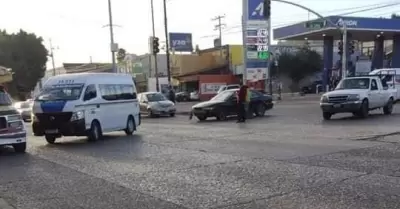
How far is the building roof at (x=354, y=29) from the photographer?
5603 cm

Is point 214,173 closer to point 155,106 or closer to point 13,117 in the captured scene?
point 13,117

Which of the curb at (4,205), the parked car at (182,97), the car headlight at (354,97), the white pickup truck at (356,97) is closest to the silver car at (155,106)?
the white pickup truck at (356,97)

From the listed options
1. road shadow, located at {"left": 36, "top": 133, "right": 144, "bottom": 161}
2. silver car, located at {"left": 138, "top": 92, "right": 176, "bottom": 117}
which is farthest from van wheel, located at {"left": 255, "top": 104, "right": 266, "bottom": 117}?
road shadow, located at {"left": 36, "top": 133, "right": 144, "bottom": 161}

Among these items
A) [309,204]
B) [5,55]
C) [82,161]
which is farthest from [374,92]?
[5,55]

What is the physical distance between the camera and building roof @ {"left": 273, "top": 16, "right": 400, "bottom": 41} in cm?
5603

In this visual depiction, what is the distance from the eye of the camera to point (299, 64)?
7175 centimetres

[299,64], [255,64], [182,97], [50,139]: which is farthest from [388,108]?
[299,64]

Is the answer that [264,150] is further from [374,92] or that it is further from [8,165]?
[374,92]

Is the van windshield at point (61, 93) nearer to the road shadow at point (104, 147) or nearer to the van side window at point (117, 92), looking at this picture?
the van side window at point (117, 92)

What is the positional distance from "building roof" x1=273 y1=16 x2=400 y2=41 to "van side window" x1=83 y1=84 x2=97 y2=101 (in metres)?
39.8

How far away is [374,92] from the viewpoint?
22.9m

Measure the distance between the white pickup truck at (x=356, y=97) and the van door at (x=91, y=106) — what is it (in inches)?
394

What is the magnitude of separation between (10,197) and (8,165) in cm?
388

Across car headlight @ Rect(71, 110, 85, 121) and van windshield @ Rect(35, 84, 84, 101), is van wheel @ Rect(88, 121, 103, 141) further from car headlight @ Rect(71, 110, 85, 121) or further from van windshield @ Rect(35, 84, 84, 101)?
van windshield @ Rect(35, 84, 84, 101)
